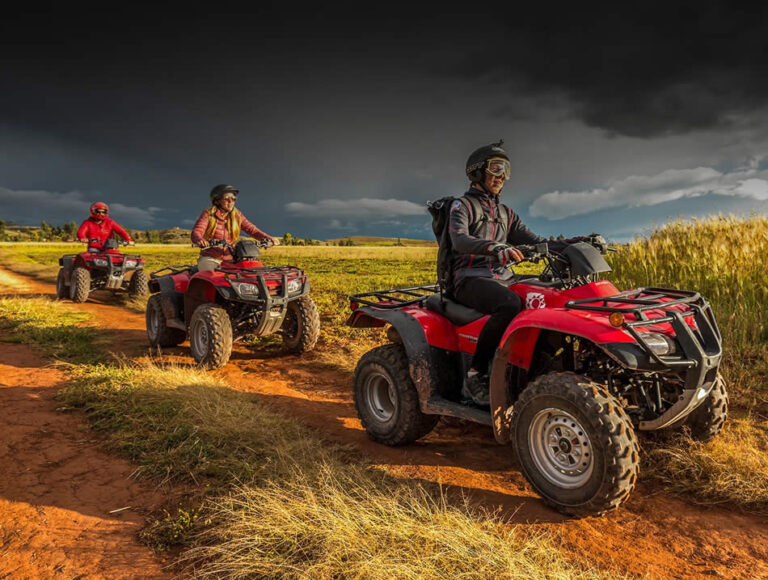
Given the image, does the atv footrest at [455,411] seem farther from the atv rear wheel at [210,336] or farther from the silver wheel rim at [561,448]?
the atv rear wheel at [210,336]

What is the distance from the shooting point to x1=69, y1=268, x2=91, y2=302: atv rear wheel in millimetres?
13836

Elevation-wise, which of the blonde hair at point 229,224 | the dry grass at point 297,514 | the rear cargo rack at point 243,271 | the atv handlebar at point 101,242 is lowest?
the dry grass at point 297,514

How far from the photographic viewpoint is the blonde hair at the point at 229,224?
877cm

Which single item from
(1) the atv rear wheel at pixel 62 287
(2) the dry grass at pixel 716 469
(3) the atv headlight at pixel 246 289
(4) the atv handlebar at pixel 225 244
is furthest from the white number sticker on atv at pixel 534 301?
(1) the atv rear wheel at pixel 62 287

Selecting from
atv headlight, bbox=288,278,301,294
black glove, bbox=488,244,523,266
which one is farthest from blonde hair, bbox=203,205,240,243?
black glove, bbox=488,244,523,266

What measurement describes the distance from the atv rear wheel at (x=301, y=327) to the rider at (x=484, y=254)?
420 cm

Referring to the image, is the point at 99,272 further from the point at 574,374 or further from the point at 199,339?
the point at 574,374

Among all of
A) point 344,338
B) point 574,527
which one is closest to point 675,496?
point 574,527

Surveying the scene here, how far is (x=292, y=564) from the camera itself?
268 cm

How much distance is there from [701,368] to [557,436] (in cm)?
94

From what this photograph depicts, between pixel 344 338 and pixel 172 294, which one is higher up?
pixel 172 294

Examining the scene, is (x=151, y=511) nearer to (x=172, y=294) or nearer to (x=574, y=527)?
(x=574, y=527)

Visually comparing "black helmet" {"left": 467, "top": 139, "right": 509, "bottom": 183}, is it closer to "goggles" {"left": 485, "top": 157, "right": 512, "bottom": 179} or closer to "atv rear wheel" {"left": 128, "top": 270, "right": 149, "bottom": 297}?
"goggles" {"left": 485, "top": 157, "right": 512, "bottom": 179}

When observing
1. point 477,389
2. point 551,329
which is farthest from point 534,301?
point 477,389
